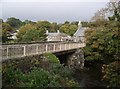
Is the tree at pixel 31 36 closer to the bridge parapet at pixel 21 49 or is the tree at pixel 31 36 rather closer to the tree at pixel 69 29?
the bridge parapet at pixel 21 49

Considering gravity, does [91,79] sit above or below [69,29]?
below

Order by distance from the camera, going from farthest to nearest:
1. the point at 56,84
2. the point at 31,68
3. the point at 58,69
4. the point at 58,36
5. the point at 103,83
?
the point at 58,36 < the point at 103,83 < the point at 58,69 < the point at 31,68 < the point at 56,84

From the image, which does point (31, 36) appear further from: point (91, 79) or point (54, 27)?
point (54, 27)

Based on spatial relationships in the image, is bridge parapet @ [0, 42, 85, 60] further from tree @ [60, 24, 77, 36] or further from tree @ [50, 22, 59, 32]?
tree @ [50, 22, 59, 32]

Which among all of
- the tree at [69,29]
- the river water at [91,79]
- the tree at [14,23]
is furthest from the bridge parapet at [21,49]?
the tree at [14,23]

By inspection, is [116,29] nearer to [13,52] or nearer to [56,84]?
[56,84]

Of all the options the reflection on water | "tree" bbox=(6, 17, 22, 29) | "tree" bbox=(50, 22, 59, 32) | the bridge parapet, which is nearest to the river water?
the reflection on water

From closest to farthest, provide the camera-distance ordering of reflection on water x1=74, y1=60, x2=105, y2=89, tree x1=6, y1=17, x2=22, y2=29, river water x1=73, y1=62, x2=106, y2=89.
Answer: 1. river water x1=73, y1=62, x2=106, y2=89
2. reflection on water x1=74, y1=60, x2=105, y2=89
3. tree x1=6, y1=17, x2=22, y2=29

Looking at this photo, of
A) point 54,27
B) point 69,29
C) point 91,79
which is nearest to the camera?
point 91,79

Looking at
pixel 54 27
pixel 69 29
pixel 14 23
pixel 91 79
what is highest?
pixel 14 23

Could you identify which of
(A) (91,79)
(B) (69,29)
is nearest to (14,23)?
(B) (69,29)

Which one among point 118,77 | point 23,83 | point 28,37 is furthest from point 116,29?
point 28,37

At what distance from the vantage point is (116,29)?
50.6 feet

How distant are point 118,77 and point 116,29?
105 inches
